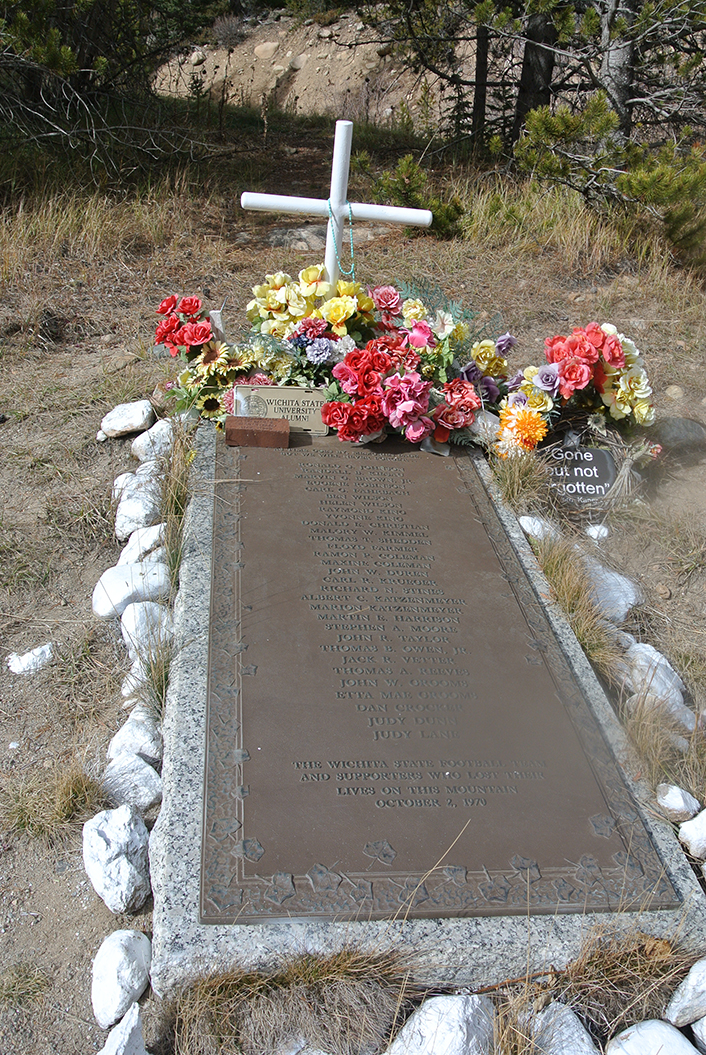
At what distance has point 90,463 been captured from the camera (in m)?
3.67

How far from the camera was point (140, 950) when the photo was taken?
74.8 inches

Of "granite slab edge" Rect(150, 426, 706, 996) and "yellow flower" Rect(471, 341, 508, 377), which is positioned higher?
"yellow flower" Rect(471, 341, 508, 377)

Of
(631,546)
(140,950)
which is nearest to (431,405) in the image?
(631,546)

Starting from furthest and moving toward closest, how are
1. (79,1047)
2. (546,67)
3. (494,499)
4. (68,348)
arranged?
(546,67), (68,348), (494,499), (79,1047)

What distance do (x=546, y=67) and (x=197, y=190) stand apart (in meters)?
3.13

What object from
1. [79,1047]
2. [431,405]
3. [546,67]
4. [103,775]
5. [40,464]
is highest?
[546,67]

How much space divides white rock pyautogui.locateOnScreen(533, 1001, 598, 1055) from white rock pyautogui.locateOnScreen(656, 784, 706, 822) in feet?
2.01

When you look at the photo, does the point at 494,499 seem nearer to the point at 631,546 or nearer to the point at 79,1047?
the point at 631,546

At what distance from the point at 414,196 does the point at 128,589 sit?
12.0 feet

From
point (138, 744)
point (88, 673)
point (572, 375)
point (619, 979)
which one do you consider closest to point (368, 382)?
point (572, 375)

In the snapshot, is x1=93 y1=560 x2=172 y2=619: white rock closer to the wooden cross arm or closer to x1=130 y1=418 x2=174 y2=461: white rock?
x1=130 y1=418 x2=174 y2=461: white rock

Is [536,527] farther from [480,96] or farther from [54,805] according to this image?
[480,96]

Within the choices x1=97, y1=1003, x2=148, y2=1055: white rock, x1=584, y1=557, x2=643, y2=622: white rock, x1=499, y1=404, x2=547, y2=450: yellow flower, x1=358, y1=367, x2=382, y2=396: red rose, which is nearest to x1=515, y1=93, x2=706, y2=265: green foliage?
x1=499, y1=404, x2=547, y2=450: yellow flower

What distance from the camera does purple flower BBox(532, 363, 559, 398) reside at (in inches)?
138
